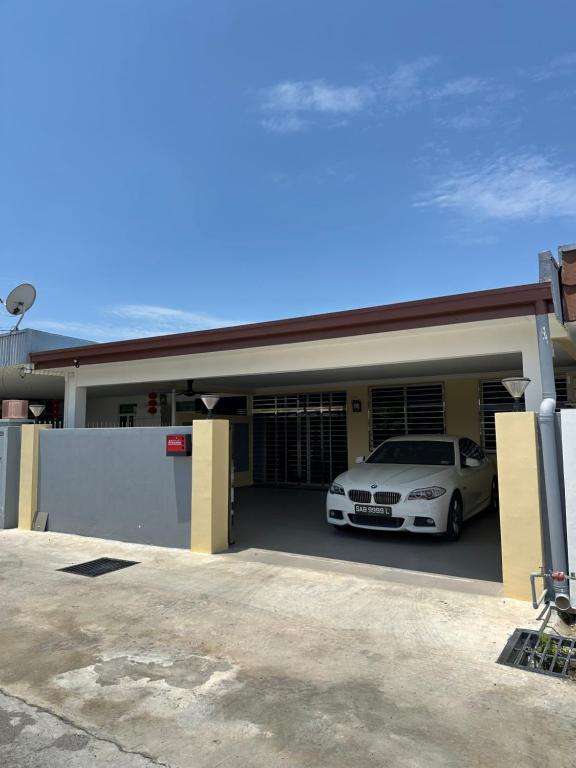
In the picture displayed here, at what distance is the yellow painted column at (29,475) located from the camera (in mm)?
9305

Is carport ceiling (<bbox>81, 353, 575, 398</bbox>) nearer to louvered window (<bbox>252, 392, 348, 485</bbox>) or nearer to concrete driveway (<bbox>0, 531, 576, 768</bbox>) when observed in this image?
louvered window (<bbox>252, 392, 348, 485</bbox>)

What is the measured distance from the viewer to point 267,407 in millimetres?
14867

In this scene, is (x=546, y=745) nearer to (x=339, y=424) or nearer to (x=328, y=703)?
(x=328, y=703)

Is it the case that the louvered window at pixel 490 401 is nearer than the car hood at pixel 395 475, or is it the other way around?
the car hood at pixel 395 475

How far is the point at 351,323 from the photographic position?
6.46m

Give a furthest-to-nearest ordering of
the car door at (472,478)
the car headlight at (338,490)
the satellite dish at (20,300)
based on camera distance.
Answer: the satellite dish at (20,300) → the car door at (472,478) → the car headlight at (338,490)

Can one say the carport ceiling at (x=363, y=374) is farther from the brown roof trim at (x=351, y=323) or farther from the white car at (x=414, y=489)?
the brown roof trim at (x=351, y=323)

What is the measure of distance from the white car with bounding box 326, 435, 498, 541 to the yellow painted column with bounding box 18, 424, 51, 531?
529 cm

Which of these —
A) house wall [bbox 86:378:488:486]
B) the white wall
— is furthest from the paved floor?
the white wall

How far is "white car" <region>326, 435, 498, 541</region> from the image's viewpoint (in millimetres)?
7250

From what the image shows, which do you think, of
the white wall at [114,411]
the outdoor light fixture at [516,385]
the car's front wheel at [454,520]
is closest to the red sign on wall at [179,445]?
the car's front wheel at [454,520]

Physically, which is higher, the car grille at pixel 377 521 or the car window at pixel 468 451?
the car window at pixel 468 451

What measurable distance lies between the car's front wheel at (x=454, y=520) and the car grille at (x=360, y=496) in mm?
1125

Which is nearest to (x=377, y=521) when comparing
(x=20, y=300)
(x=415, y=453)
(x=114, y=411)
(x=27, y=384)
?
(x=415, y=453)
